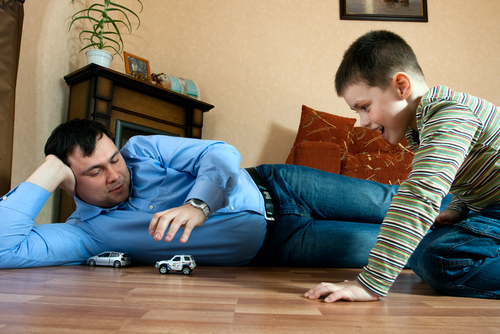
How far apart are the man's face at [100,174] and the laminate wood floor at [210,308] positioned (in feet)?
1.08

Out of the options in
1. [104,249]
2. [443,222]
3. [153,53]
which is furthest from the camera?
[153,53]

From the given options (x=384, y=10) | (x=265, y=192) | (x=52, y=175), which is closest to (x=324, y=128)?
(x=265, y=192)

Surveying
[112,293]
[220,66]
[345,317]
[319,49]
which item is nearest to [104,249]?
[112,293]

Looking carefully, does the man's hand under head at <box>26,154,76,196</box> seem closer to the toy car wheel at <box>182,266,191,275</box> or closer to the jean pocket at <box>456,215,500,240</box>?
the toy car wheel at <box>182,266,191,275</box>

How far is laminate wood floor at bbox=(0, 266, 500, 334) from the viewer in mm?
477

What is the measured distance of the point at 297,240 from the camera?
1259 millimetres

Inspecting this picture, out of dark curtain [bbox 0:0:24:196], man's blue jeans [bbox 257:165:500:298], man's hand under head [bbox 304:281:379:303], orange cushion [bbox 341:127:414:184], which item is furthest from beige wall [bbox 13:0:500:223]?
man's hand under head [bbox 304:281:379:303]

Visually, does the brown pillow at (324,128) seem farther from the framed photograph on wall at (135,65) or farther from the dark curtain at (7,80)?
the dark curtain at (7,80)

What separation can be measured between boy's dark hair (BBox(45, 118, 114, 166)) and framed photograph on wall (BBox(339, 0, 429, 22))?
251 cm

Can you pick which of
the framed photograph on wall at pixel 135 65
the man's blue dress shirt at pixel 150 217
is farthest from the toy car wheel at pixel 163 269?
the framed photograph on wall at pixel 135 65

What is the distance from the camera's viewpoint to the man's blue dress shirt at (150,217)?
3.43 feet

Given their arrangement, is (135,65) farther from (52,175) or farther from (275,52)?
(52,175)

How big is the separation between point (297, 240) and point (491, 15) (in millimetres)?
3028

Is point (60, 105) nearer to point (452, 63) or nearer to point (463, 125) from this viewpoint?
point (463, 125)
